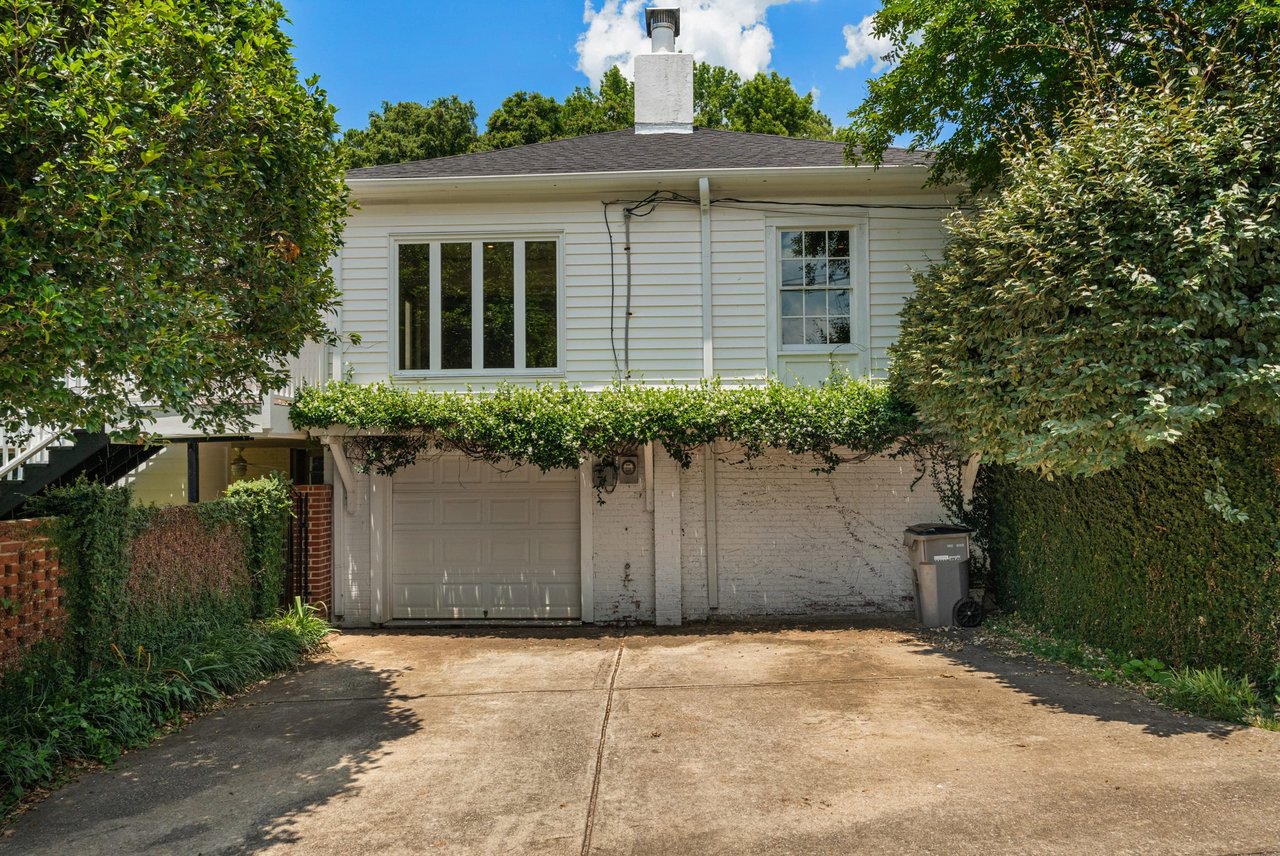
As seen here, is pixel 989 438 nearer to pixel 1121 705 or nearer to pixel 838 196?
pixel 1121 705

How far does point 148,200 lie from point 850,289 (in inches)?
295

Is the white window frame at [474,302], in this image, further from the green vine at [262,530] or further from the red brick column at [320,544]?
the green vine at [262,530]

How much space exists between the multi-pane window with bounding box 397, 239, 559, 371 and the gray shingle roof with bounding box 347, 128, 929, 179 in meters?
0.91

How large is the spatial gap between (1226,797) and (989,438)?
3327mm

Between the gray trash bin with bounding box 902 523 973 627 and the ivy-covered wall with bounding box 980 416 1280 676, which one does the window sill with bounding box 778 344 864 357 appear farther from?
the ivy-covered wall with bounding box 980 416 1280 676

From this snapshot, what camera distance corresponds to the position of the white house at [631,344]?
989 cm

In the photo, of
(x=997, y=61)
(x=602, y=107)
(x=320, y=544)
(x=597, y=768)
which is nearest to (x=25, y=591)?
(x=597, y=768)

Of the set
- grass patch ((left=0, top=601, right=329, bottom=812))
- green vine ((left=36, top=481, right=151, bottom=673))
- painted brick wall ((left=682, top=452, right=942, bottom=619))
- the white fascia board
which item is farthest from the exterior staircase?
painted brick wall ((left=682, top=452, right=942, bottom=619))

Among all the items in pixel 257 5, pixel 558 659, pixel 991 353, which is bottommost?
pixel 558 659

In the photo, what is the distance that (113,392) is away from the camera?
4.73 m

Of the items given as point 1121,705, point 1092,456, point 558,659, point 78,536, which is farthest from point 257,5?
point 1121,705

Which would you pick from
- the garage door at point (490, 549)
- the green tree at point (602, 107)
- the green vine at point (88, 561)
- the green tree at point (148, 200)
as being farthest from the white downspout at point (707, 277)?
the green tree at point (602, 107)

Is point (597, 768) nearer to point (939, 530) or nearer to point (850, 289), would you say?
point (939, 530)

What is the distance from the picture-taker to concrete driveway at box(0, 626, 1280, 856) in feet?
13.6
